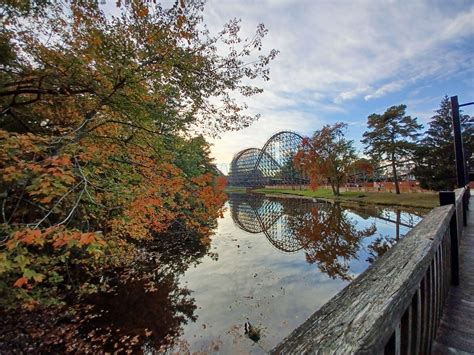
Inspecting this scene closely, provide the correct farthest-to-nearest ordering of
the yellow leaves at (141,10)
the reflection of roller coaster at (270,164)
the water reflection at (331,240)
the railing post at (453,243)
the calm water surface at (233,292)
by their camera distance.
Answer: the reflection of roller coaster at (270,164)
the water reflection at (331,240)
the calm water surface at (233,292)
the yellow leaves at (141,10)
the railing post at (453,243)

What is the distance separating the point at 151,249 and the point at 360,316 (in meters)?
10.8

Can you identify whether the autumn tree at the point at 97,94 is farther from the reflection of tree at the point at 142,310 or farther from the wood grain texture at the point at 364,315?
the wood grain texture at the point at 364,315

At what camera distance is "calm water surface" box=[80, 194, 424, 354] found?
4.36m

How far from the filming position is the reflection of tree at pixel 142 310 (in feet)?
13.7

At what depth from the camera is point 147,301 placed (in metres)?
5.62

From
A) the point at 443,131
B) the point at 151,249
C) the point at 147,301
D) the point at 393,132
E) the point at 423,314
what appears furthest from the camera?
the point at 393,132

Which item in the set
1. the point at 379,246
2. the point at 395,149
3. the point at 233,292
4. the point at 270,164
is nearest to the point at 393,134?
the point at 395,149

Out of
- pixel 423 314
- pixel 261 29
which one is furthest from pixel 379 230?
pixel 423 314

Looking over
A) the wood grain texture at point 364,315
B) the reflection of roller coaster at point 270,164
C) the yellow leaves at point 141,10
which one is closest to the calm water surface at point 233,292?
the wood grain texture at point 364,315

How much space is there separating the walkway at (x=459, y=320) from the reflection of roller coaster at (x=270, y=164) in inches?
1794

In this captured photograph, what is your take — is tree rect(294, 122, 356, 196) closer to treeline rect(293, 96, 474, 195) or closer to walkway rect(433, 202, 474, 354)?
treeline rect(293, 96, 474, 195)

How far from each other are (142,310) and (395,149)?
28.5 meters

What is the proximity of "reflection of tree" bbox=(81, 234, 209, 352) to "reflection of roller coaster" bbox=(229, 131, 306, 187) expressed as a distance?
43.3m

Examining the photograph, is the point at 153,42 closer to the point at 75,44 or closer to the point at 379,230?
the point at 75,44
